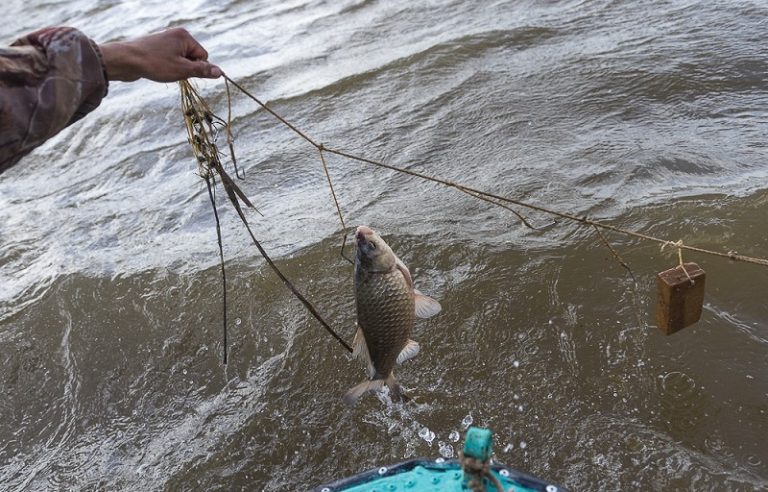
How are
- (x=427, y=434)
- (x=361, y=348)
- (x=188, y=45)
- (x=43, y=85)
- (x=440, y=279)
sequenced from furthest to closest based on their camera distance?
1. (x=440, y=279)
2. (x=427, y=434)
3. (x=361, y=348)
4. (x=188, y=45)
5. (x=43, y=85)

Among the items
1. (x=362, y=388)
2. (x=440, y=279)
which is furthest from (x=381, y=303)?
(x=440, y=279)

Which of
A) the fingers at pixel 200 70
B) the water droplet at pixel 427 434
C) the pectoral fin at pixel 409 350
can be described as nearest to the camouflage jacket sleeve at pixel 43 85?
the fingers at pixel 200 70

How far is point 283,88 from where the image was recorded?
8461 millimetres

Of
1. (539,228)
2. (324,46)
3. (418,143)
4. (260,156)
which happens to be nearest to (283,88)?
(324,46)

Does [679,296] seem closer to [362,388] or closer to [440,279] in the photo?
[362,388]

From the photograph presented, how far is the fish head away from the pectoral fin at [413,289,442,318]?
0.24 meters

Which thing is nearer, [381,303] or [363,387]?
[381,303]

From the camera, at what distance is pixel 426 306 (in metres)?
2.74

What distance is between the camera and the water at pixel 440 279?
3.38 m

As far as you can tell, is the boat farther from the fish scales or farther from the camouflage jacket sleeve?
the camouflage jacket sleeve

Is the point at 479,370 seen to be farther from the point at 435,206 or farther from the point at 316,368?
the point at 435,206

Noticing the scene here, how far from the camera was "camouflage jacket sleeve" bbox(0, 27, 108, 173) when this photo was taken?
2.16m

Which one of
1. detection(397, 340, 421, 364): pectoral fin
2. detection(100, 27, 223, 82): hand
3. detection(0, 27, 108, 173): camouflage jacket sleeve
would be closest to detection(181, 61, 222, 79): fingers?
detection(100, 27, 223, 82): hand

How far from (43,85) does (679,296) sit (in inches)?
97.8
